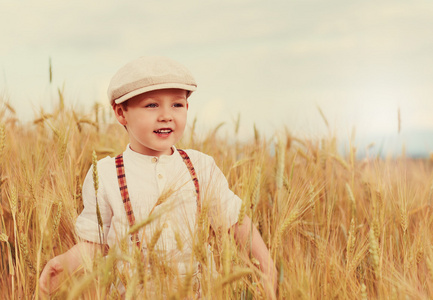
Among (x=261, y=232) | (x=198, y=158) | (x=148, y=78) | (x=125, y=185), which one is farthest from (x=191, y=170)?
(x=261, y=232)

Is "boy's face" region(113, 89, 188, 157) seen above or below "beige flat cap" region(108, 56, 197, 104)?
below

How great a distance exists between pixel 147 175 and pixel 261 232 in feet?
1.89

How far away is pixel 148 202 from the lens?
53.9 inches

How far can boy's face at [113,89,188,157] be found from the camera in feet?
4.47

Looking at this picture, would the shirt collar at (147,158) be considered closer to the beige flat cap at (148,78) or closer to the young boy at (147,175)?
the young boy at (147,175)

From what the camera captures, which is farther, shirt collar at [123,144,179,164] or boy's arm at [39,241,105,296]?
shirt collar at [123,144,179,164]

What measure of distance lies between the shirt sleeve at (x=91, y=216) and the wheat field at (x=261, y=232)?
35 mm

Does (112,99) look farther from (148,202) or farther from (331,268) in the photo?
(331,268)

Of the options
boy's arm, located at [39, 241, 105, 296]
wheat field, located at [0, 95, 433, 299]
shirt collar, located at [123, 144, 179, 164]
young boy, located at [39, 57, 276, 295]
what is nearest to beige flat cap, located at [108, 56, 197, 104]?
young boy, located at [39, 57, 276, 295]

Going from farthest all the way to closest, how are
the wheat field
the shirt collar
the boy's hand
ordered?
the shirt collar < the boy's hand < the wheat field

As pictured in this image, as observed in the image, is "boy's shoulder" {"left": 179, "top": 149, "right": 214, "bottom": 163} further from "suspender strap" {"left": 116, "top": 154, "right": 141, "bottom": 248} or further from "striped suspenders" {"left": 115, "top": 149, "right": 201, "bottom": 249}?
"suspender strap" {"left": 116, "top": 154, "right": 141, "bottom": 248}

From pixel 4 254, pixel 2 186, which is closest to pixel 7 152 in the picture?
pixel 2 186

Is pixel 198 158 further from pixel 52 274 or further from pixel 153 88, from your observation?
pixel 52 274

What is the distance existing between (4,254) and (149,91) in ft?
2.69
